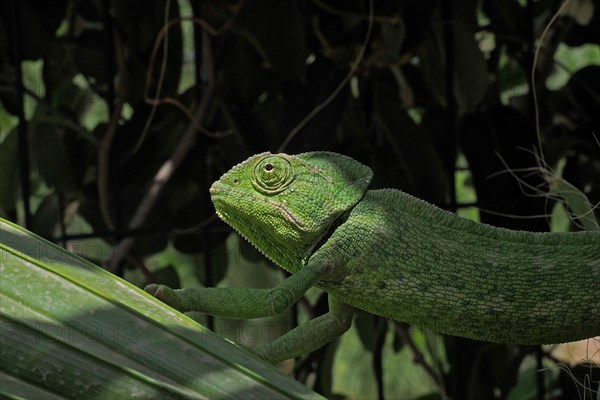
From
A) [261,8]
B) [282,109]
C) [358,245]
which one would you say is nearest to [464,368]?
[282,109]

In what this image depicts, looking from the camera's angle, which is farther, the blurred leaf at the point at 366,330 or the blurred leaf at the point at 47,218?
the blurred leaf at the point at 366,330

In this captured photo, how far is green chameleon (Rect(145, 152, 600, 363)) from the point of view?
1.99 feet

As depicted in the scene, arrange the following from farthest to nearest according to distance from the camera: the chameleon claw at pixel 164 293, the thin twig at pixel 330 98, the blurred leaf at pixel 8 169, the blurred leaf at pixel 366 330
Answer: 1. the blurred leaf at pixel 366 330
2. the blurred leaf at pixel 8 169
3. the thin twig at pixel 330 98
4. the chameleon claw at pixel 164 293

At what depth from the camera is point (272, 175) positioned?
2.17 ft

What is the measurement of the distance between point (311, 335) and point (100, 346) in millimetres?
343

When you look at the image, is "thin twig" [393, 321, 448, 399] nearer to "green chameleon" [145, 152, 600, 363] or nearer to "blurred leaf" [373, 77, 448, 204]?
"blurred leaf" [373, 77, 448, 204]

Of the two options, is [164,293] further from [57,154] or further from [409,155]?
[57,154]

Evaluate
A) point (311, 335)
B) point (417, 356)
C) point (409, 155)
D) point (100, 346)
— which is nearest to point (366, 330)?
point (417, 356)

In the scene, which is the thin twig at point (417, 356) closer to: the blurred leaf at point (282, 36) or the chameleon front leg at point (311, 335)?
the blurred leaf at point (282, 36)

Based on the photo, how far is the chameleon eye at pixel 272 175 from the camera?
0.66 metres

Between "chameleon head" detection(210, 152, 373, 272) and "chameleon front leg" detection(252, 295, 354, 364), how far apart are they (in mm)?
53

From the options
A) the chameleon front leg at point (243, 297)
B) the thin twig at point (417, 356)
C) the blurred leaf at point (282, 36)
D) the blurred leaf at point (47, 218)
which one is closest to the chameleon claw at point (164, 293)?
the chameleon front leg at point (243, 297)

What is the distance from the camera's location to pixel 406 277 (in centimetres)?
61

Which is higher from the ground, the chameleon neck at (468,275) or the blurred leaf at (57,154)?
the chameleon neck at (468,275)
